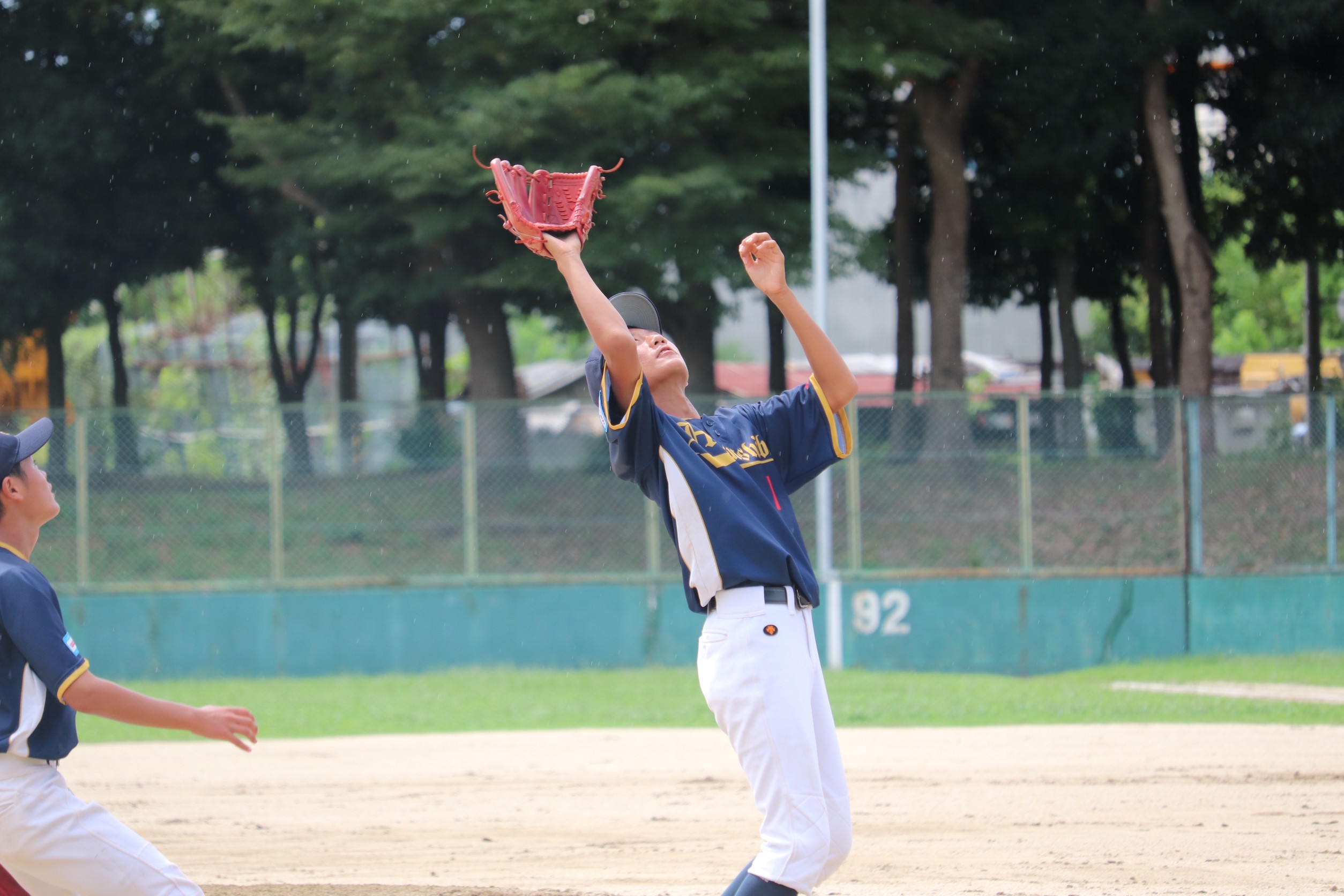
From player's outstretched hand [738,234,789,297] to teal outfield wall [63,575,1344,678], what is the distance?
35.5 feet

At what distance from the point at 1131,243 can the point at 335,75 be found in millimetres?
15576

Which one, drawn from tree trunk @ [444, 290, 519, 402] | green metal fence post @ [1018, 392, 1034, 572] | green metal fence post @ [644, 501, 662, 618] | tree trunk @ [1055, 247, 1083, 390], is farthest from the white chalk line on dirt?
tree trunk @ [1055, 247, 1083, 390]

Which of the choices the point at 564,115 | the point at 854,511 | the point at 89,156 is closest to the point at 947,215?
the point at 564,115

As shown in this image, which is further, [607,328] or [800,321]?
[800,321]

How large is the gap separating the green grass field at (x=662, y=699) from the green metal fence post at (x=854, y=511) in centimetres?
139

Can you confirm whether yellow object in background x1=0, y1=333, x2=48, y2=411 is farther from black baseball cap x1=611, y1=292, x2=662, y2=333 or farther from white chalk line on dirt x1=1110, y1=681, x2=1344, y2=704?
black baseball cap x1=611, y1=292, x2=662, y2=333

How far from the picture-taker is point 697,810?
7.19m

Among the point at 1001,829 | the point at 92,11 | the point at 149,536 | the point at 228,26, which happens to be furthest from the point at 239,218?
the point at 1001,829

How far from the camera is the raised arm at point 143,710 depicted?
3.27m

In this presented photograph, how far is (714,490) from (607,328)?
538mm

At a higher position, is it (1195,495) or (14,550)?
(14,550)

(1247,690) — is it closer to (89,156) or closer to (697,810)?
(697,810)

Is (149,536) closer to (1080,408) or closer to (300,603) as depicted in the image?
(300,603)

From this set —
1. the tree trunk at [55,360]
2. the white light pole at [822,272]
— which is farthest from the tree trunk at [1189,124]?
the tree trunk at [55,360]
